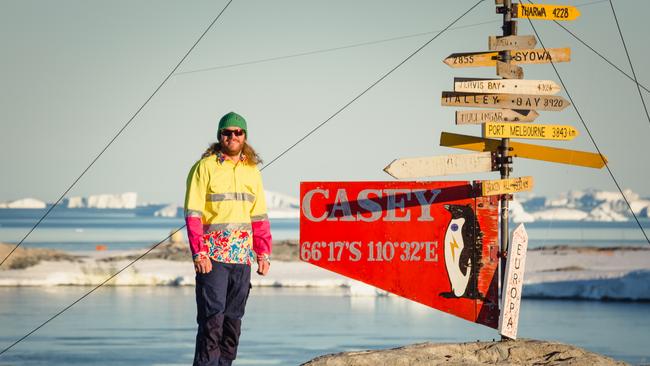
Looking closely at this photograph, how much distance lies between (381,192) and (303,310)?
15020 millimetres

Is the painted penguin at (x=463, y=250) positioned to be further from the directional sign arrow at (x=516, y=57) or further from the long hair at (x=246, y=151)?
the long hair at (x=246, y=151)

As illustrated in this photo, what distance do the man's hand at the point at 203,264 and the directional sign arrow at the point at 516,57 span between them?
13.4 feet

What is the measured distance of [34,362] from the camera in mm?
20688

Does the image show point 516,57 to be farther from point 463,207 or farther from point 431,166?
point 463,207

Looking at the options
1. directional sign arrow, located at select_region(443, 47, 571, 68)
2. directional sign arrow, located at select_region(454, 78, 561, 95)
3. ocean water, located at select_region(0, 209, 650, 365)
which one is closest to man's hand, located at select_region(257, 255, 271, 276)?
directional sign arrow, located at select_region(454, 78, 561, 95)

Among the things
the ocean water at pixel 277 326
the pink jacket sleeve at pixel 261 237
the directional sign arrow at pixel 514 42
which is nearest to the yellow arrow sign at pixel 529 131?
the directional sign arrow at pixel 514 42

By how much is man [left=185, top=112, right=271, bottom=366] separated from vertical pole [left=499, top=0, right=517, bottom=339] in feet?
11.0

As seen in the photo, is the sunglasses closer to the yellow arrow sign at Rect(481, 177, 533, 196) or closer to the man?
the man

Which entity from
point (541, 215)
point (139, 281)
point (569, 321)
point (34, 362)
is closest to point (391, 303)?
point (569, 321)

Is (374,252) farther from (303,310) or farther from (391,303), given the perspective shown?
(391,303)

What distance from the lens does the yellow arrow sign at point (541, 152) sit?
1280 cm

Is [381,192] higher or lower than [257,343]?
higher

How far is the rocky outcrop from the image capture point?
11.4 metres

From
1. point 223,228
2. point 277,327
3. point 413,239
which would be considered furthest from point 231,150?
point 277,327
